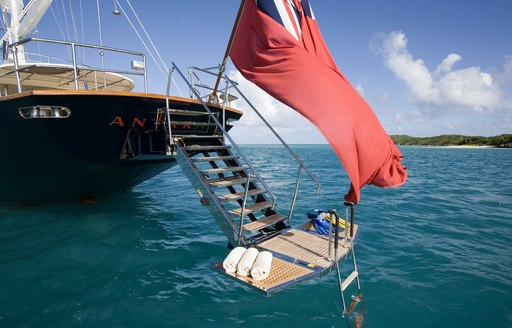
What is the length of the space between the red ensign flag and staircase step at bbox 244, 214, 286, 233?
176cm

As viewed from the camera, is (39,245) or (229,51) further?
(39,245)

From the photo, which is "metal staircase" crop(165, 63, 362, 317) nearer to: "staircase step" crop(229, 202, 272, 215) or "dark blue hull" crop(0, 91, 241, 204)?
"staircase step" crop(229, 202, 272, 215)

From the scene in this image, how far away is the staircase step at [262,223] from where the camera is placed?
4.81 metres

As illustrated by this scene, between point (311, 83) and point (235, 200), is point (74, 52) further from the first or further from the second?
point (311, 83)

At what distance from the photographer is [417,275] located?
16.9 ft

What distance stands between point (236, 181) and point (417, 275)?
3939 millimetres

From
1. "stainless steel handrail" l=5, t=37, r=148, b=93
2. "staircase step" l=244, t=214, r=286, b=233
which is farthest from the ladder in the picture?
"stainless steel handrail" l=5, t=37, r=148, b=93

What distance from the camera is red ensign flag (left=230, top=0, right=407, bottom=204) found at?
3633 millimetres

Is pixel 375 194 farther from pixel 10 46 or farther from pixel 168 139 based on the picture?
pixel 10 46

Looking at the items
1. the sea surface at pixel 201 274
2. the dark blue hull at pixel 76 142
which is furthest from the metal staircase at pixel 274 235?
the dark blue hull at pixel 76 142

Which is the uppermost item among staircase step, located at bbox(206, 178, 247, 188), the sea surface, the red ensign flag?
the red ensign flag

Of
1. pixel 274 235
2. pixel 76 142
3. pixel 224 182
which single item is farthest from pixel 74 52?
pixel 274 235

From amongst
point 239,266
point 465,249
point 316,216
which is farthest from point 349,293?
point 465,249

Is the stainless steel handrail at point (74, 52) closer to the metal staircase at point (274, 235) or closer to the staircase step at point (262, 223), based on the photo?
the metal staircase at point (274, 235)
